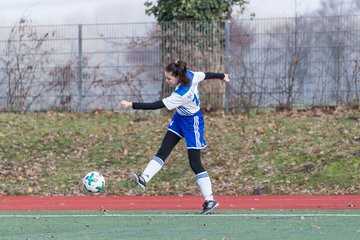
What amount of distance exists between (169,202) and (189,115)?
9.12 ft

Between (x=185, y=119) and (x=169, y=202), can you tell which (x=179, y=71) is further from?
(x=169, y=202)

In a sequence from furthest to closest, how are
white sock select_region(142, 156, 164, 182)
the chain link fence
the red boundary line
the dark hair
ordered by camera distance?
the chain link fence → the red boundary line → white sock select_region(142, 156, 164, 182) → the dark hair

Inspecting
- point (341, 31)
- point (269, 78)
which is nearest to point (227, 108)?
point (269, 78)

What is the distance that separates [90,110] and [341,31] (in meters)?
6.14

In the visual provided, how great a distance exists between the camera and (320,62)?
23.8 meters

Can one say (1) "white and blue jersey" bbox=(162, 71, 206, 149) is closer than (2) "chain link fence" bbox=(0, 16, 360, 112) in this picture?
Yes

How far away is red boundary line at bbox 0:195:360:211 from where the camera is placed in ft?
49.3

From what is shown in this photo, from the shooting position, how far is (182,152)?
20.6 m

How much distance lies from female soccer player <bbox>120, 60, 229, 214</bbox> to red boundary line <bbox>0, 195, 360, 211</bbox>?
3.87 ft

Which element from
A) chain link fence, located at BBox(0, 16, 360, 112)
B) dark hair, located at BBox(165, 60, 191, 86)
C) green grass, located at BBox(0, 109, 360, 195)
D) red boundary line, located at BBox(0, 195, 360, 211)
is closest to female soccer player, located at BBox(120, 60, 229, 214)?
dark hair, located at BBox(165, 60, 191, 86)

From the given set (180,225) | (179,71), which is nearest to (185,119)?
(179,71)

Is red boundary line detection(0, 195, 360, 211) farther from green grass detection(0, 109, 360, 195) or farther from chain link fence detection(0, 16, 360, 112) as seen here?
chain link fence detection(0, 16, 360, 112)

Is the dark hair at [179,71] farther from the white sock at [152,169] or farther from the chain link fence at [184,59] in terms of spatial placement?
the chain link fence at [184,59]

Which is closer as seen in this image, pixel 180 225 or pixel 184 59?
pixel 180 225
